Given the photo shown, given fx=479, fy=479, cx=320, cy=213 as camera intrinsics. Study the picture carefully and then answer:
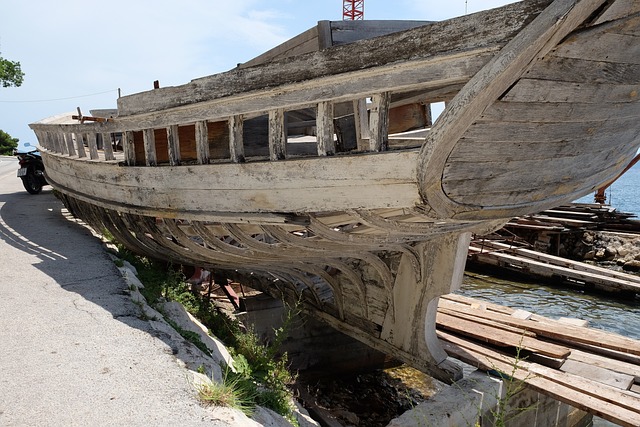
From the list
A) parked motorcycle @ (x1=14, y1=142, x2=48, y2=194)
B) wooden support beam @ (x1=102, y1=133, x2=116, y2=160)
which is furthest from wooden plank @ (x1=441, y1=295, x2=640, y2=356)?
parked motorcycle @ (x1=14, y1=142, x2=48, y2=194)

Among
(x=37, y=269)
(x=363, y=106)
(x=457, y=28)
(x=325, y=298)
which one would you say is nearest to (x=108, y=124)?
(x=37, y=269)

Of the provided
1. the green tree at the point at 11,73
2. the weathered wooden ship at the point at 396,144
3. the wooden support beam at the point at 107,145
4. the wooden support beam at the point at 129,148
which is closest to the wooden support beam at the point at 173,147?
the weathered wooden ship at the point at 396,144

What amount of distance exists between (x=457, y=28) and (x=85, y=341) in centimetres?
351

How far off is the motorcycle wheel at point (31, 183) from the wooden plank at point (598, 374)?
12139 mm

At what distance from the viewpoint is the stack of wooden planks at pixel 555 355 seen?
5098 mm

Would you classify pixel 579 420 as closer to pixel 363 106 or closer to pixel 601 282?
pixel 363 106

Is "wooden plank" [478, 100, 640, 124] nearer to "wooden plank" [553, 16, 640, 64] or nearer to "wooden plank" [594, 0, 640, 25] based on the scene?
"wooden plank" [553, 16, 640, 64]

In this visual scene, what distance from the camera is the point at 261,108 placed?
3.55 metres

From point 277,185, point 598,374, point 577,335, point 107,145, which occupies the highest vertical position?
point 107,145

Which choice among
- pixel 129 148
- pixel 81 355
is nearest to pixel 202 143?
pixel 129 148

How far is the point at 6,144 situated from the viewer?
1382 inches

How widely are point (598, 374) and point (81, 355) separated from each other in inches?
218

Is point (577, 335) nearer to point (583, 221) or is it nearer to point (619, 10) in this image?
point (619, 10)

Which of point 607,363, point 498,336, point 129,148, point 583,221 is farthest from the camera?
point 583,221
